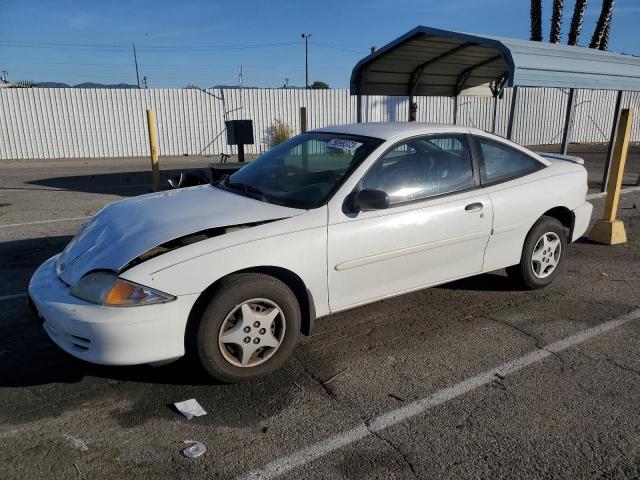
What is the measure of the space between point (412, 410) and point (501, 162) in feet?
8.23

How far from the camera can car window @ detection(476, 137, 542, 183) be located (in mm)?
4270

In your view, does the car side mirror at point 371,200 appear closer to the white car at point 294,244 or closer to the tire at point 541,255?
the white car at point 294,244

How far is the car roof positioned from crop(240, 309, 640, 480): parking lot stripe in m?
1.89

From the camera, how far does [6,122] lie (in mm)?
18828

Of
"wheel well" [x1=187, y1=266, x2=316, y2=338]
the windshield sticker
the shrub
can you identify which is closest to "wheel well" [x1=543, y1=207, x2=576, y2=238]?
the windshield sticker

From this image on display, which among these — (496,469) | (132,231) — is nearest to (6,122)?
(132,231)

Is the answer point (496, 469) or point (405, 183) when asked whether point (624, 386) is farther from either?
point (405, 183)

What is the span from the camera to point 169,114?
20.2 m

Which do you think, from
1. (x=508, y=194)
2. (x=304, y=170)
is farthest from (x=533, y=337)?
(x=304, y=170)

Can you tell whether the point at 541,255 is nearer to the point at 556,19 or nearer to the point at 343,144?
the point at 343,144

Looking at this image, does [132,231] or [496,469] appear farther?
[132,231]

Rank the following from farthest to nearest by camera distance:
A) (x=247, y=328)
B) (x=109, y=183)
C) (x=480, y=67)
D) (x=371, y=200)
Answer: (x=109, y=183), (x=480, y=67), (x=371, y=200), (x=247, y=328)

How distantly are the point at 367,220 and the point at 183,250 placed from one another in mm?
1296

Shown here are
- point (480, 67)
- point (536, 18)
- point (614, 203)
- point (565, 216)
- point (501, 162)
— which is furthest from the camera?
point (536, 18)
